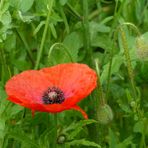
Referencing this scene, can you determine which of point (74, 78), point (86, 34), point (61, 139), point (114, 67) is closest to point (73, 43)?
point (86, 34)

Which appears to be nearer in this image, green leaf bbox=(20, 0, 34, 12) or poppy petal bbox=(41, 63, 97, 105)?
poppy petal bbox=(41, 63, 97, 105)

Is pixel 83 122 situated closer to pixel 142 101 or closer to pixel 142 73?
pixel 142 73

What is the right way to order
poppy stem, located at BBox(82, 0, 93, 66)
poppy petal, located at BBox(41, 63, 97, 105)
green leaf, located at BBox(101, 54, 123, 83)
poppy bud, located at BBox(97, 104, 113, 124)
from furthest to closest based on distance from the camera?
1. poppy stem, located at BBox(82, 0, 93, 66)
2. green leaf, located at BBox(101, 54, 123, 83)
3. poppy bud, located at BBox(97, 104, 113, 124)
4. poppy petal, located at BBox(41, 63, 97, 105)

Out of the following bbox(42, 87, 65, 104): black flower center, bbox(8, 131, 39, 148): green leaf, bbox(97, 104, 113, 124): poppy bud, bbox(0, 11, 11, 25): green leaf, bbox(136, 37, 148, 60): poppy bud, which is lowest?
bbox(8, 131, 39, 148): green leaf

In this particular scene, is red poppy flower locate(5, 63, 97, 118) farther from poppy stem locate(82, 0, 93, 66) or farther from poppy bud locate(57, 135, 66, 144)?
poppy stem locate(82, 0, 93, 66)

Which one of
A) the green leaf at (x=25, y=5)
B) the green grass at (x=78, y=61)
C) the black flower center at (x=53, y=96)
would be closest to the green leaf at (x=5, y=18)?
the green grass at (x=78, y=61)

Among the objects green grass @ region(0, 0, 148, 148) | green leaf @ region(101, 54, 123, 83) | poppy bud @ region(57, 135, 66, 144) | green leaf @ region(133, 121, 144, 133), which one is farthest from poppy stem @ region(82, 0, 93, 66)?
poppy bud @ region(57, 135, 66, 144)

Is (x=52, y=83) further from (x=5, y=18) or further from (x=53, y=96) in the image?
(x=5, y=18)
